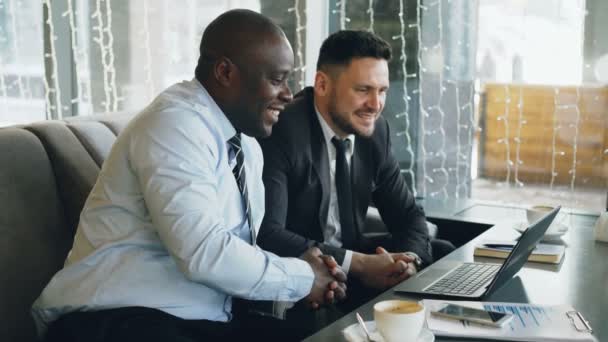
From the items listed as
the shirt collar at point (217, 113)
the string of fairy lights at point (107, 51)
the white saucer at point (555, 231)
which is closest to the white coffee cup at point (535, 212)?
the white saucer at point (555, 231)

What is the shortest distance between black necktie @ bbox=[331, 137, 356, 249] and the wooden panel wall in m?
1.23

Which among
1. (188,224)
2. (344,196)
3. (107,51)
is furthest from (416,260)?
(107,51)

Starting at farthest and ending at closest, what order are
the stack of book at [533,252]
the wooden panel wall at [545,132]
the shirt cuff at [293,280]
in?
the wooden panel wall at [545,132], the stack of book at [533,252], the shirt cuff at [293,280]

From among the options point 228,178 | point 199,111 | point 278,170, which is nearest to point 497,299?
point 228,178

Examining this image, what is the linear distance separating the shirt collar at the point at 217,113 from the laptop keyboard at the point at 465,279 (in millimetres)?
579

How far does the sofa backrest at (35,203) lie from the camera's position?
1785mm

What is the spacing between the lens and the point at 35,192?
1.87 metres

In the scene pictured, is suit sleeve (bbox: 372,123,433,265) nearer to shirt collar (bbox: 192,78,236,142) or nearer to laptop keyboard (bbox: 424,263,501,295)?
laptop keyboard (bbox: 424,263,501,295)

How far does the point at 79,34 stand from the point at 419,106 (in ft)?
5.88

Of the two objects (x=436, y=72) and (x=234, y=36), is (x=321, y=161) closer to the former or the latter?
(x=234, y=36)

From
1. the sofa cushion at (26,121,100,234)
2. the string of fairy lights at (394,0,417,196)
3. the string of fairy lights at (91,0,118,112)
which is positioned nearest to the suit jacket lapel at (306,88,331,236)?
the sofa cushion at (26,121,100,234)

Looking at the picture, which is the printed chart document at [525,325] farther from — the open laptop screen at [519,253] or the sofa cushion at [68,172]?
the sofa cushion at [68,172]

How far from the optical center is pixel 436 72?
11.6 ft

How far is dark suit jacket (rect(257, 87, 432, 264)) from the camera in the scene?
7.25 ft
